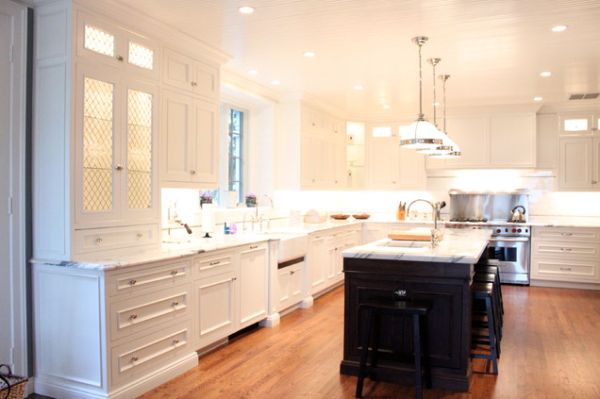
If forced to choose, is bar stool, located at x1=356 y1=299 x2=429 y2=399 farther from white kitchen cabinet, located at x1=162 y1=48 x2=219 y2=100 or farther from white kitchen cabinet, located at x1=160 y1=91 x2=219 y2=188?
white kitchen cabinet, located at x1=162 y1=48 x2=219 y2=100

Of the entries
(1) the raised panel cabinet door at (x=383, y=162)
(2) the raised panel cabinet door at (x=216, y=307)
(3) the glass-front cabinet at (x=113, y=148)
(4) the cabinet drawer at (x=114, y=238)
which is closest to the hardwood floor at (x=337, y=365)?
(2) the raised panel cabinet door at (x=216, y=307)

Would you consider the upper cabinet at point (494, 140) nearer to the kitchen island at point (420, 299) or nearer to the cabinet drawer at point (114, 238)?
the kitchen island at point (420, 299)

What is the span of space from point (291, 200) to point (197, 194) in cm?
200

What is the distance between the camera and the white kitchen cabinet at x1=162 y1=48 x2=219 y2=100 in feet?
13.4

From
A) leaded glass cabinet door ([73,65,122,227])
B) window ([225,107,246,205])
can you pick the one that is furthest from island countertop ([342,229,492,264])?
window ([225,107,246,205])

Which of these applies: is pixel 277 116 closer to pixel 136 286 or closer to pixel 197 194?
pixel 197 194

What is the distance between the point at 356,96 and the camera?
6.83 m

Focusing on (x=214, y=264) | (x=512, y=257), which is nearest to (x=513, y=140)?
(x=512, y=257)

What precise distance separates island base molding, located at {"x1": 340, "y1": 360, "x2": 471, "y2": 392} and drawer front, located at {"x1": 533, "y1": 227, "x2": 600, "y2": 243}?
14.0ft

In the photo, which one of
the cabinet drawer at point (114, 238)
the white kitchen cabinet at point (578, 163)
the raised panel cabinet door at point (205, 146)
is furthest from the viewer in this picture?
the white kitchen cabinet at point (578, 163)

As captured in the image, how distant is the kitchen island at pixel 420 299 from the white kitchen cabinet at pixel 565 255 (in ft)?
13.1

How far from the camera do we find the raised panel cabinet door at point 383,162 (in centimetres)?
827

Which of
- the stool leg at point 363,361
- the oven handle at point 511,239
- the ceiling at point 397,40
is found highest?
the ceiling at point 397,40

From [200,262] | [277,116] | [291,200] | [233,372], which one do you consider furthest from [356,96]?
[233,372]
